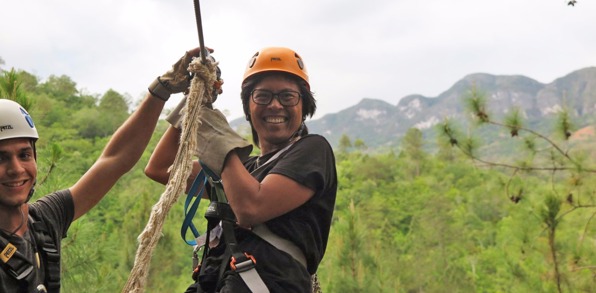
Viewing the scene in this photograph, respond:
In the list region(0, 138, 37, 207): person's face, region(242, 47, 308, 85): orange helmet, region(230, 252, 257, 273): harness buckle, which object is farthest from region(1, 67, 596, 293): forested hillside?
region(230, 252, 257, 273): harness buckle

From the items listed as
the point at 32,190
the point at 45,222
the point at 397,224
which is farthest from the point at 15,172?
the point at 397,224

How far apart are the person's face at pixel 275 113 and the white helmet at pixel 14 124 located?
0.81 meters

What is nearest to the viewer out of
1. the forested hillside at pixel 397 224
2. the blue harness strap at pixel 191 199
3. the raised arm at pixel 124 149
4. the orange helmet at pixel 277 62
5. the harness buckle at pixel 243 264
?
the harness buckle at pixel 243 264

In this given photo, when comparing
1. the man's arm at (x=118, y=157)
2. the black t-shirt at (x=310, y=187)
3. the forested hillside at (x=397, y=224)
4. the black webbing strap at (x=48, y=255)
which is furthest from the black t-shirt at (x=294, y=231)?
the forested hillside at (x=397, y=224)

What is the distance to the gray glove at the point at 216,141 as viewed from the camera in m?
1.87

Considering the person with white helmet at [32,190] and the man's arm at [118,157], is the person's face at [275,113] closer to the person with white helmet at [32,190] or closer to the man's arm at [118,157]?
the person with white helmet at [32,190]

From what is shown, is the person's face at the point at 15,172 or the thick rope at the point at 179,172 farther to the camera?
the person's face at the point at 15,172

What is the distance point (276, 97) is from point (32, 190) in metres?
0.95

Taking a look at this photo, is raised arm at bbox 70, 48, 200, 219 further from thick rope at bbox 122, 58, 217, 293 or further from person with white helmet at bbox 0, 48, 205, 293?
thick rope at bbox 122, 58, 217, 293

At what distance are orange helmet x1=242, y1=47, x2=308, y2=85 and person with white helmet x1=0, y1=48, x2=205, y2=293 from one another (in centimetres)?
22

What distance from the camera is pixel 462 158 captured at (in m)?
7.03

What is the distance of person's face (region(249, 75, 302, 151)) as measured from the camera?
2.17 meters

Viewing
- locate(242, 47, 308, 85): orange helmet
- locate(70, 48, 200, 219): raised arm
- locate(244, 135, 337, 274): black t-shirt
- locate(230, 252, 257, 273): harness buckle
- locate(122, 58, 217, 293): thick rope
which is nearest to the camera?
locate(122, 58, 217, 293): thick rope

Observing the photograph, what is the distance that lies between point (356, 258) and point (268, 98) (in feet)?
31.4
